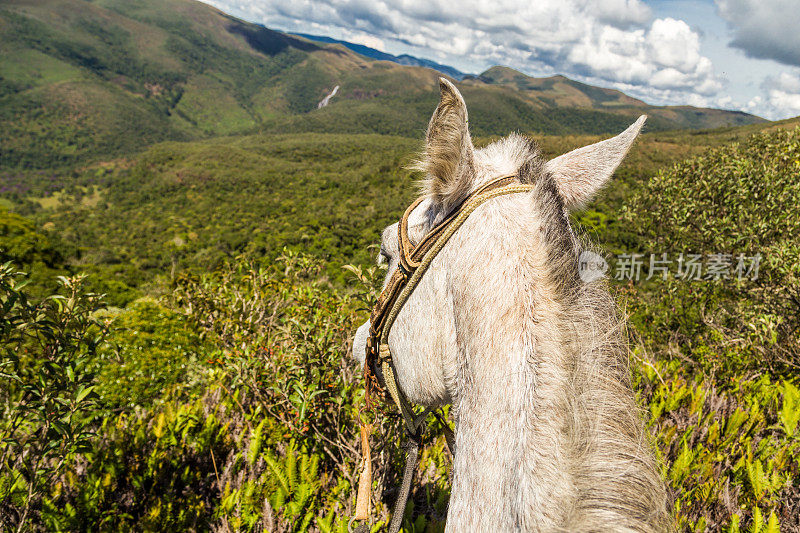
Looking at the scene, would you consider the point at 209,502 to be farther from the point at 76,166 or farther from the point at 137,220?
the point at 76,166

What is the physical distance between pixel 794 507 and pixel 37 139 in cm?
21568

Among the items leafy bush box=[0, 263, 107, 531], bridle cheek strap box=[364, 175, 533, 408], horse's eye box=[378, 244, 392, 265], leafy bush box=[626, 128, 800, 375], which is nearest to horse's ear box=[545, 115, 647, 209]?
bridle cheek strap box=[364, 175, 533, 408]

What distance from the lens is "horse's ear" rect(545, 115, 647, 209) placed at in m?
1.47

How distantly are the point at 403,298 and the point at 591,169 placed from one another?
932 mm

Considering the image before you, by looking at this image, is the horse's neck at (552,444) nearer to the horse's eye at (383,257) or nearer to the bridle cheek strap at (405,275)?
the bridle cheek strap at (405,275)

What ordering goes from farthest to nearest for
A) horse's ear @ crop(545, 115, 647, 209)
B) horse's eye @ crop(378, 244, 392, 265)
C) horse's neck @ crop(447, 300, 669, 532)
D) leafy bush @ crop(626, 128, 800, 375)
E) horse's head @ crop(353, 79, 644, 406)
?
leafy bush @ crop(626, 128, 800, 375) → horse's eye @ crop(378, 244, 392, 265) → horse's ear @ crop(545, 115, 647, 209) → horse's head @ crop(353, 79, 644, 406) → horse's neck @ crop(447, 300, 669, 532)

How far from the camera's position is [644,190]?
9398mm

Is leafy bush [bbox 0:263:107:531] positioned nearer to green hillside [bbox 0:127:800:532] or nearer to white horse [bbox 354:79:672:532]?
green hillside [bbox 0:127:800:532]

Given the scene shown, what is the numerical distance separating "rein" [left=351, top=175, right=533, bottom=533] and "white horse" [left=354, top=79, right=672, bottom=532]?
0.11ft

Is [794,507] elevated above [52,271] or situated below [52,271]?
above

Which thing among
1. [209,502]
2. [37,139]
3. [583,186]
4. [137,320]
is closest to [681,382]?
[583,186]

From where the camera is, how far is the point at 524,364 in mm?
1027

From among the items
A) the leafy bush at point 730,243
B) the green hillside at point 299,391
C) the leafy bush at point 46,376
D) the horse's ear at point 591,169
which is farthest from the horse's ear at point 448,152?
the leafy bush at point 730,243

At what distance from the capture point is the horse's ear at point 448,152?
1144 millimetres
